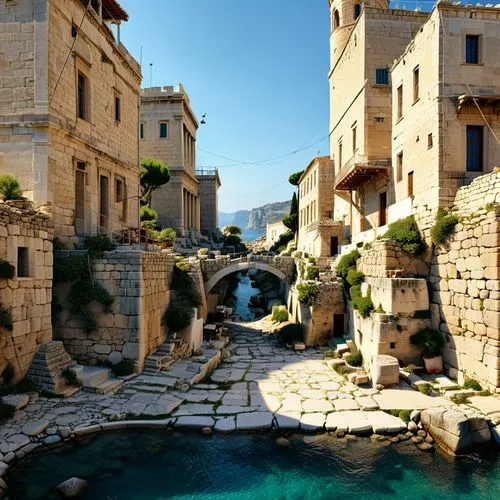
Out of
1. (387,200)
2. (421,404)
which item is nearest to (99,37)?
(387,200)

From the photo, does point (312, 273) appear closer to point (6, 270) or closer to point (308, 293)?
point (308, 293)

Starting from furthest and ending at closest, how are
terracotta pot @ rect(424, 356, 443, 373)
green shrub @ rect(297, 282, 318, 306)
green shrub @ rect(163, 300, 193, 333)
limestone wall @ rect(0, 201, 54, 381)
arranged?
green shrub @ rect(297, 282, 318, 306)
green shrub @ rect(163, 300, 193, 333)
terracotta pot @ rect(424, 356, 443, 373)
limestone wall @ rect(0, 201, 54, 381)

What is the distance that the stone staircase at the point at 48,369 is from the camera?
1096cm

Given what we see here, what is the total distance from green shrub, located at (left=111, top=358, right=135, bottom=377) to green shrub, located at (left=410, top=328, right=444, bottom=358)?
31.1ft

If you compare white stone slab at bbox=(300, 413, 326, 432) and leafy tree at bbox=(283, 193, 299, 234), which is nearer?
white stone slab at bbox=(300, 413, 326, 432)

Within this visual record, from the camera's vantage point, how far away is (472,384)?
1166 cm

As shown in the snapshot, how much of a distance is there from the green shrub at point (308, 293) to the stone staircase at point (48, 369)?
10801 mm

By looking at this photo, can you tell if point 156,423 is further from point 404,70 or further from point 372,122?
point 372,122

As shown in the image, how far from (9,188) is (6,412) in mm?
6452

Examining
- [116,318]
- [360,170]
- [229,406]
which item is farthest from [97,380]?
[360,170]

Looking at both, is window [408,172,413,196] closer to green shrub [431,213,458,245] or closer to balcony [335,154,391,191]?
balcony [335,154,391,191]

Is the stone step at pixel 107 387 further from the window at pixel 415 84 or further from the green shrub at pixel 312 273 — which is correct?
the window at pixel 415 84

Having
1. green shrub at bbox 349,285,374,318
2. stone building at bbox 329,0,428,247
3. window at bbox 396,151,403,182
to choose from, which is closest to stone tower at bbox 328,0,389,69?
stone building at bbox 329,0,428,247

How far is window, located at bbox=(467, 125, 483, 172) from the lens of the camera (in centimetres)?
1473
